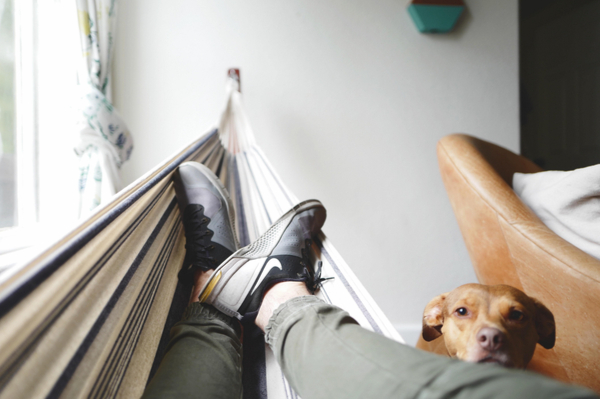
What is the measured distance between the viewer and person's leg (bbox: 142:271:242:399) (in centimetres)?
36

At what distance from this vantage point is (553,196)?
2.52ft

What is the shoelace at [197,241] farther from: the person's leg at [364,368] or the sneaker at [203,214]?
the person's leg at [364,368]

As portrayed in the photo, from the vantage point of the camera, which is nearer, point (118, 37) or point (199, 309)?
point (199, 309)

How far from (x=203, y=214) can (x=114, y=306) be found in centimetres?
39

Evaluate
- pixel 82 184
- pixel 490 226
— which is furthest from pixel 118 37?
pixel 490 226

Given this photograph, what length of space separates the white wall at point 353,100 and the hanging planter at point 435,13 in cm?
6

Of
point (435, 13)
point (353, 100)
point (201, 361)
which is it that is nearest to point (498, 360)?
point (201, 361)

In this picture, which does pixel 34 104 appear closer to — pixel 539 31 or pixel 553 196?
pixel 553 196

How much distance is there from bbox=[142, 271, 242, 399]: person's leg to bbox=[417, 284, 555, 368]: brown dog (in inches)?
15.9

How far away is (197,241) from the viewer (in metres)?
0.75

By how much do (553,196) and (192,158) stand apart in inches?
36.7

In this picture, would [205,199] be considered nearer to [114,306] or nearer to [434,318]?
[114,306]

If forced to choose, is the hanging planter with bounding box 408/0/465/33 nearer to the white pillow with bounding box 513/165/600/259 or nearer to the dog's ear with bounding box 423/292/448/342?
the white pillow with bounding box 513/165/600/259

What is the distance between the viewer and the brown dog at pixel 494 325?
53 cm
